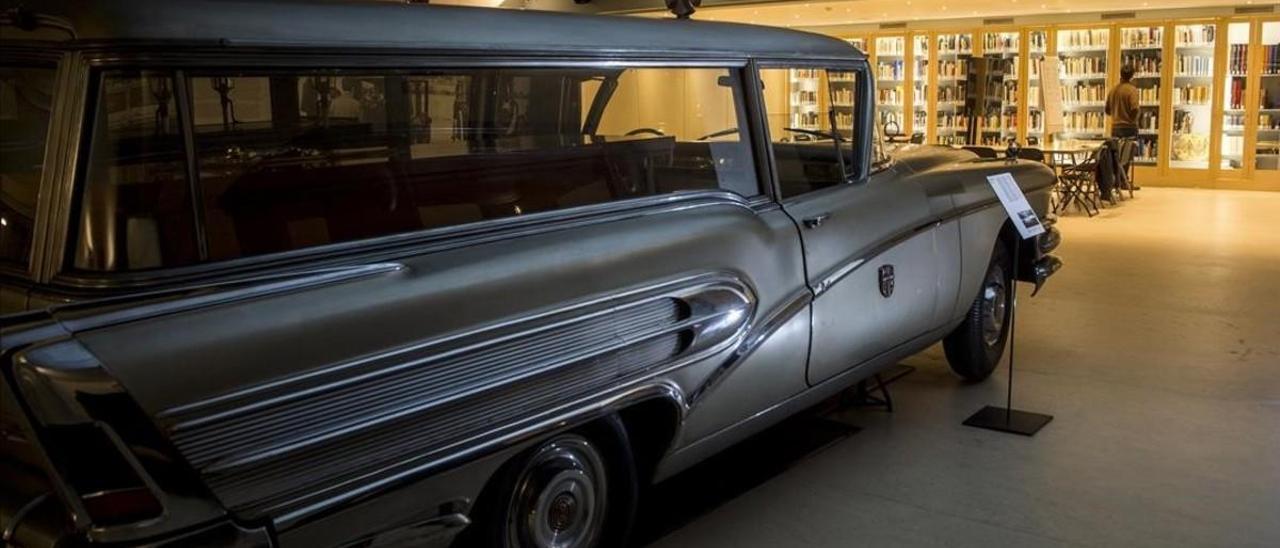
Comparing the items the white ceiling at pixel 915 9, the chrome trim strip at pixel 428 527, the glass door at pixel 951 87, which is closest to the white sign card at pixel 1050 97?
the white ceiling at pixel 915 9

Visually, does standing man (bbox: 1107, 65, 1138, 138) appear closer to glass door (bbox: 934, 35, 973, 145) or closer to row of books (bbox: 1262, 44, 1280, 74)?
row of books (bbox: 1262, 44, 1280, 74)

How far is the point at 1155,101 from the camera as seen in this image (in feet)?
52.2

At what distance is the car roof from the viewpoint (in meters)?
2.05

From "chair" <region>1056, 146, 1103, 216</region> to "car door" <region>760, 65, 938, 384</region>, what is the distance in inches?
372

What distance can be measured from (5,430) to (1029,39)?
55.3 feet

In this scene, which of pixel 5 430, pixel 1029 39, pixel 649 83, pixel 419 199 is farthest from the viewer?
pixel 1029 39

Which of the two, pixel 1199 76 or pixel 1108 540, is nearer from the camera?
pixel 1108 540

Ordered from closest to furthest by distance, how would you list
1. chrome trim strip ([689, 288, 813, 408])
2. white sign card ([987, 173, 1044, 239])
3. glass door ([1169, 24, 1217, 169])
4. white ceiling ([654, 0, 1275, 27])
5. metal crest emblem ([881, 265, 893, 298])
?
chrome trim strip ([689, 288, 813, 408])
metal crest emblem ([881, 265, 893, 298])
white sign card ([987, 173, 1044, 239])
white ceiling ([654, 0, 1275, 27])
glass door ([1169, 24, 1217, 169])

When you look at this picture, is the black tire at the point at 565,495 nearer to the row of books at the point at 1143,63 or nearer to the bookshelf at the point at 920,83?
the row of books at the point at 1143,63

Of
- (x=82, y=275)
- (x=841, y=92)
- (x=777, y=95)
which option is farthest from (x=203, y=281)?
(x=841, y=92)

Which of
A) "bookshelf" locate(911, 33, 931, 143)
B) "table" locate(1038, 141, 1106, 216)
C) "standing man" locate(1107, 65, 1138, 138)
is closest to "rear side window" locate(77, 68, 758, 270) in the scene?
"table" locate(1038, 141, 1106, 216)

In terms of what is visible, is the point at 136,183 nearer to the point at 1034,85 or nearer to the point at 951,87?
the point at 1034,85

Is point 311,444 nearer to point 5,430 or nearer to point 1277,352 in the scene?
point 5,430

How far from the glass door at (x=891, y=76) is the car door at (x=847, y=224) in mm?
14032
